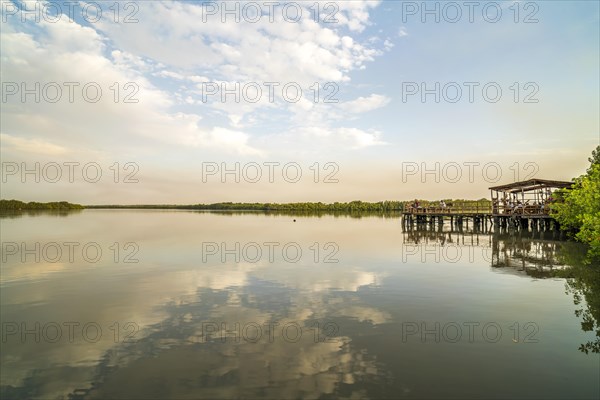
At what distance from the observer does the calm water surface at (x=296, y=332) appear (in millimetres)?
6027

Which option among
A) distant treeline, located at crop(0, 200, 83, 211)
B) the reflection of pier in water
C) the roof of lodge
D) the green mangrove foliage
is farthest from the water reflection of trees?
distant treeline, located at crop(0, 200, 83, 211)

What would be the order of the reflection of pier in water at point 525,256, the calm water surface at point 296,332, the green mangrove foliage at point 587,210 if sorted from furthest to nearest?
the green mangrove foliage at point 587,210 < the reflection of pier in water at point 525,256 < the calm water surface at point 296,332

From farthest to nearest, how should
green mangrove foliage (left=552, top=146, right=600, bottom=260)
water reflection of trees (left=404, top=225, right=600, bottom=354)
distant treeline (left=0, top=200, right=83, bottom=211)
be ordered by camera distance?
distant treeline (left=0, top=200, right=83, bottom=211) → green mangrove foliage (left=552, top=146, right=600, bottom=260) → water reflection of trees (left=404, top=225, right=600, bottom=354)

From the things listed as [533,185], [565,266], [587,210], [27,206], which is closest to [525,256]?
[565,266]

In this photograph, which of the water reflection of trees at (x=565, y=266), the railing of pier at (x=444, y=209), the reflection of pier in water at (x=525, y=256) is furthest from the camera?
the railing of pier at (x=444, y=209)

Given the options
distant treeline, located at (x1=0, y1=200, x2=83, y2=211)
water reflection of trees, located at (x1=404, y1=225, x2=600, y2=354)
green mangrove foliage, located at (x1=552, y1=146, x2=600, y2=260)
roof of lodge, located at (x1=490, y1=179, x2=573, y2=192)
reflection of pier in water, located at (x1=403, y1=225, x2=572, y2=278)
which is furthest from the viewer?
distant treeline, located at (x1=0, y1=200, x2=83, y2=211)

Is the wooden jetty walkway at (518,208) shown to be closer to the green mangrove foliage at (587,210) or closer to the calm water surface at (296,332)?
the green mangrove foliage at (587,210)

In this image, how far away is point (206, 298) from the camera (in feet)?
38.3

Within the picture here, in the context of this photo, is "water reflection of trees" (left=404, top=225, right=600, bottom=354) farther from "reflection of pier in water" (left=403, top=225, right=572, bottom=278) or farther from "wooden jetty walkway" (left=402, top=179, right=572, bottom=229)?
"wooden jetty walkway" (left=402, top=179, right=572, bottom=229)

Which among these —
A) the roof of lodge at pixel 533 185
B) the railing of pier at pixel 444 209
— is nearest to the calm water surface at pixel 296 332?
the roof of lodge at pixel 533 185

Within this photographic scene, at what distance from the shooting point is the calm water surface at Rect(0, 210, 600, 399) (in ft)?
19.8

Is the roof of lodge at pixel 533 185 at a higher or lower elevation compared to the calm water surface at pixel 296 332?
higher

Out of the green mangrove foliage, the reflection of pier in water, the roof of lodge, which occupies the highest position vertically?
the roof of lodge

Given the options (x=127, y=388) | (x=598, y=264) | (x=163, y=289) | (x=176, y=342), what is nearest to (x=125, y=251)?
(x=163, y=289)
